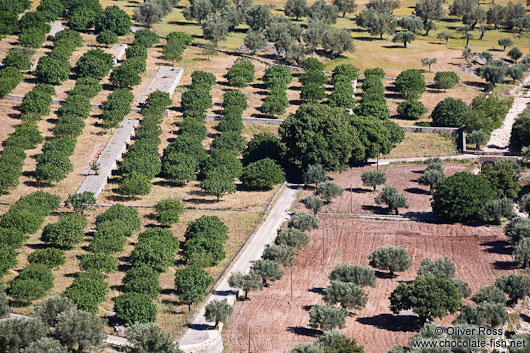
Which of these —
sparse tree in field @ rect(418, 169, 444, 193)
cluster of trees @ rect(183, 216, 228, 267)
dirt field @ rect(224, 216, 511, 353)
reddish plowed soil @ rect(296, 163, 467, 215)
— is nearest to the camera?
dirt field @ rect(224, 216, 511, 353)

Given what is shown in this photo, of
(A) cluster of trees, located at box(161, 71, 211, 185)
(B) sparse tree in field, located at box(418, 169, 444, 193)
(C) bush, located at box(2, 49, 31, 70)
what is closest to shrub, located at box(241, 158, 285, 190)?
(A) cluster of trees, located at box(161, 71, 211, 185)

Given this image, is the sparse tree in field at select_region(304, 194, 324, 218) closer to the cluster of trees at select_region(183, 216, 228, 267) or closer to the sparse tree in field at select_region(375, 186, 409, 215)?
the sparse tree in field at select_region(375, 186, 409, 215)

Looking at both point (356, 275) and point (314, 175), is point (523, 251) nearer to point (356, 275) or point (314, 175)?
point (356, 275)

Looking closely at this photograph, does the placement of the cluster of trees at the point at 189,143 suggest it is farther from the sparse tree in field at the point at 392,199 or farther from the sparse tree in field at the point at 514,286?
the sparse tree in field at the point at 514,286

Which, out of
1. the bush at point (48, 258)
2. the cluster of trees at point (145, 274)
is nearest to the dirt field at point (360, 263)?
the cluster of trees at point (145, 274)

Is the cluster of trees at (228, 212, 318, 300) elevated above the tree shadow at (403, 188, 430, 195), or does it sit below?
above

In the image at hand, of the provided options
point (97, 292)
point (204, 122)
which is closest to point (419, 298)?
point (97, 292)

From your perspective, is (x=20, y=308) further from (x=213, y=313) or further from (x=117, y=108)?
(x=117, y=108)

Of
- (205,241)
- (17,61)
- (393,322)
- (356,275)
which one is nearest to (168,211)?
(205,241)
